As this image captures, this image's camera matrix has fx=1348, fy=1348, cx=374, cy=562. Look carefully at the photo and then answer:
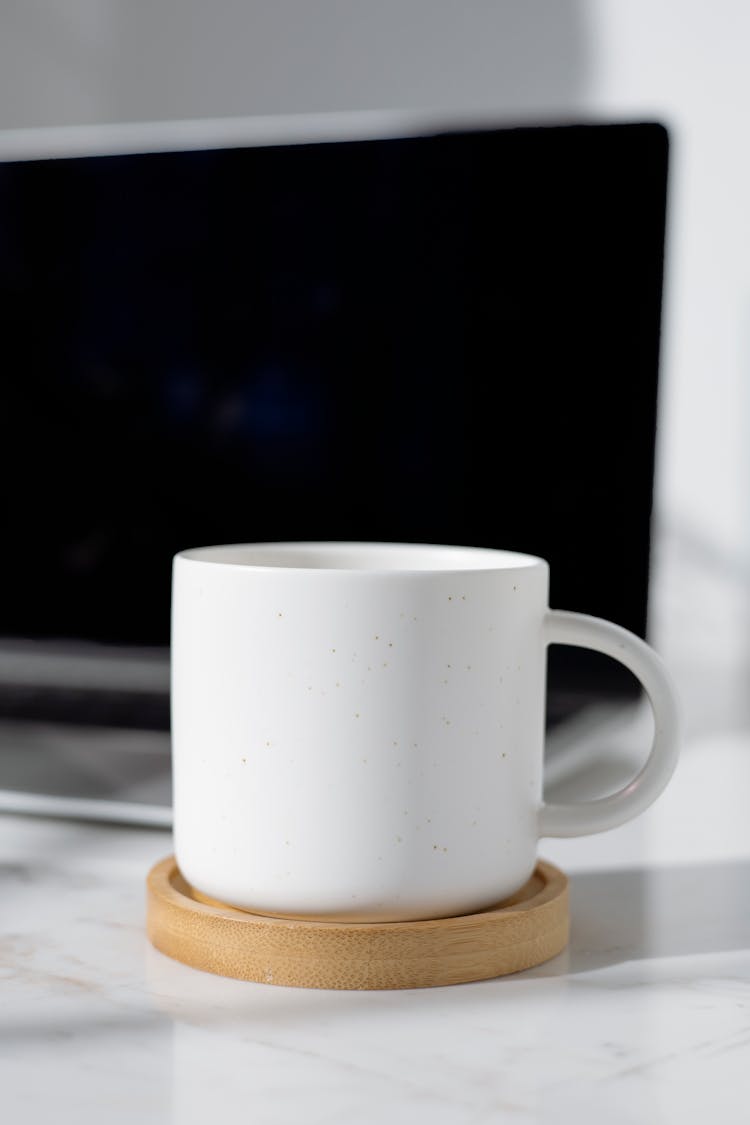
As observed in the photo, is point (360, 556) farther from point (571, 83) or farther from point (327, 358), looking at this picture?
point (571, 83)

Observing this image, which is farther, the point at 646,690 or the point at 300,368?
the point at 300,368

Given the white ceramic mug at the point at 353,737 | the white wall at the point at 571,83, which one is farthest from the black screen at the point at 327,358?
the white wall at the point at 571,83

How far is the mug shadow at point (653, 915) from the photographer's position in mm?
404

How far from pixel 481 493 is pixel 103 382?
0.70 feet

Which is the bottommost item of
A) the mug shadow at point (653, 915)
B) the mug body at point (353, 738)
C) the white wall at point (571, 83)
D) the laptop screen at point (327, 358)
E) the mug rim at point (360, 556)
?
the mug shadow at point (653, 915)

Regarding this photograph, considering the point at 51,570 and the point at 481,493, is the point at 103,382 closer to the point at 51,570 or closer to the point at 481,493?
the point at 51,570

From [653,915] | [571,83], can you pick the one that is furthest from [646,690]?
[571,83]

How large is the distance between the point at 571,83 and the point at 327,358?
828mm

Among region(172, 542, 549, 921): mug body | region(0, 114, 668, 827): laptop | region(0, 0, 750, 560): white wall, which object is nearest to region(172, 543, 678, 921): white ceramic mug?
region(172, 542, 549, 921): mug body

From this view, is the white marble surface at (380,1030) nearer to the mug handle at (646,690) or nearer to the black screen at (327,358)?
the mug handle at (646,690)

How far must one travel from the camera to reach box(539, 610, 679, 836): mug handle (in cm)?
39

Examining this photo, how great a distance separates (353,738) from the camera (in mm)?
357

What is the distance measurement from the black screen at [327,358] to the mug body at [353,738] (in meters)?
0.30

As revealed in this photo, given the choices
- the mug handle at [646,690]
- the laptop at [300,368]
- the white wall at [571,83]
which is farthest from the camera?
the white wall at [571,83]
